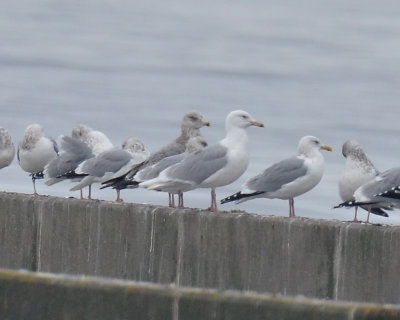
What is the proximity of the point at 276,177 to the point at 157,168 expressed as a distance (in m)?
0.91

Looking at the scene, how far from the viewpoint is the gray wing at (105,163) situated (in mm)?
12156

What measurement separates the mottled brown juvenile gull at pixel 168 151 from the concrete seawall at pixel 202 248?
44.0 inches

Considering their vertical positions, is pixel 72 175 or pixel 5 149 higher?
pixel 5 149

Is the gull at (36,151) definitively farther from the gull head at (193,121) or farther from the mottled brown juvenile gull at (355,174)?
the mottled brown juvenile gull at (355,174)

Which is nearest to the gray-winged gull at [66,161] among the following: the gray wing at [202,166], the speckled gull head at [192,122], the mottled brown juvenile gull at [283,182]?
the speckled gull head at [192,122]

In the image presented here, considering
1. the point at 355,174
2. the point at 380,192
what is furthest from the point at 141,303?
the point at 355,174

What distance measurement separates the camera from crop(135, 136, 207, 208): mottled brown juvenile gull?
11.1m

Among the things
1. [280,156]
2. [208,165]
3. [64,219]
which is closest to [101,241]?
[64,219]

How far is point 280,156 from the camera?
30.0 m

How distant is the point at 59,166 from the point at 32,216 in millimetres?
1907

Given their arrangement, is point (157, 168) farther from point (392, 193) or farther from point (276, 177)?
point (392, 193)

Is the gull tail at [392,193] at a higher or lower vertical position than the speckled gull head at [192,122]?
lower

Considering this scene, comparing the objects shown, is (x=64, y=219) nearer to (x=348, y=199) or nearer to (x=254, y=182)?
(x=254, y=182)

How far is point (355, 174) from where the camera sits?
443 inches
